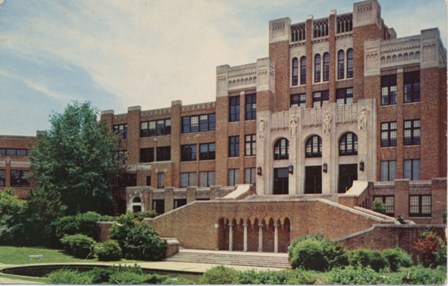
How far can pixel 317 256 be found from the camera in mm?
28641

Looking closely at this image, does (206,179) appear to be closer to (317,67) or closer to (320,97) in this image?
(320,97)

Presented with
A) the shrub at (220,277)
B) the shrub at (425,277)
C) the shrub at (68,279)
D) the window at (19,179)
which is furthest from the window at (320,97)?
the window at (19,179)

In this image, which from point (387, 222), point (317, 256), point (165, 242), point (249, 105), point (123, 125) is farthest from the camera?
point (123, 125)

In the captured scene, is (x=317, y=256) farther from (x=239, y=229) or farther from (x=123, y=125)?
(x=123, y=125)

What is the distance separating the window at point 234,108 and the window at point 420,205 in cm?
1666

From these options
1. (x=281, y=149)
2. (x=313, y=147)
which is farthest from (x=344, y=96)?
(x=281, y=149)

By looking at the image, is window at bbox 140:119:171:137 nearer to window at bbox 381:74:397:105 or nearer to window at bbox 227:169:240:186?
window at bbox 227:169:240:186

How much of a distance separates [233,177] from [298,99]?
8.63 metres

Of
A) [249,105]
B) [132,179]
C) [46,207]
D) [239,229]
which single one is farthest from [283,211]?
[132,179]

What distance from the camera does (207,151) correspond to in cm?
5056

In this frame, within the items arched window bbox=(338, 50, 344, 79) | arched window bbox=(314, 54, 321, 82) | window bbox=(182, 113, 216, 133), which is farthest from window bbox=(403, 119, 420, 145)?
window bbox=(182, 113, 216, 133)

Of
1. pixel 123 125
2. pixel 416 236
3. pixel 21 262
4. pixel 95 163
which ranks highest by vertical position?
pixel 123 125

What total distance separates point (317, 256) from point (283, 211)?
6908 millimetres

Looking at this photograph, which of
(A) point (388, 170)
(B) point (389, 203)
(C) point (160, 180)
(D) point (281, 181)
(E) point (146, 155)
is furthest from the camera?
(E) point (146, 155)
